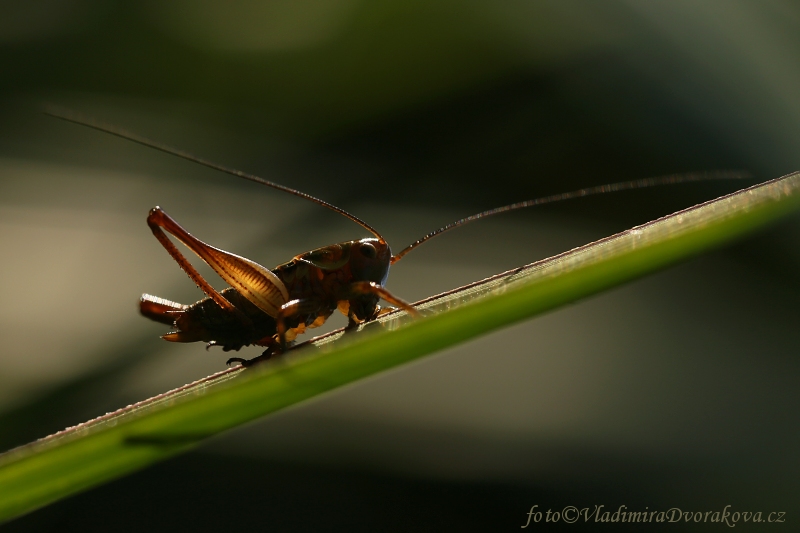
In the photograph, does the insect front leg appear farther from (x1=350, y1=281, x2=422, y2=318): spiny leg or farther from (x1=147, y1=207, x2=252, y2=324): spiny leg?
(x1=147, y1=207, x2=252, y2=324): spiny leg

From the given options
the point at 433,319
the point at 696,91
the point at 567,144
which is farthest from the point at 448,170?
the point at 433,319

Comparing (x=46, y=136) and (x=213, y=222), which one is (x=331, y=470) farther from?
(x=46, y=136)

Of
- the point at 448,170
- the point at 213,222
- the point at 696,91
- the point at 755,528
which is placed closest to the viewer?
the point at 755,528

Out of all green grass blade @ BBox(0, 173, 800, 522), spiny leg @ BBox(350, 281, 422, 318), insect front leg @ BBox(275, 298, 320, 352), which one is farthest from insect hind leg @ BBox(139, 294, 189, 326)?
green grass blade @ BBox(0, 173, 800, 522)

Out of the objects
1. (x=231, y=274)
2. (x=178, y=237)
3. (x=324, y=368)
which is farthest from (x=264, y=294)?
(x=324, y=368)

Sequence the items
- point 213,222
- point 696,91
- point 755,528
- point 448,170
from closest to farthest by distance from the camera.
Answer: point 755,528
point 696,91
point 213,222
point 448,170

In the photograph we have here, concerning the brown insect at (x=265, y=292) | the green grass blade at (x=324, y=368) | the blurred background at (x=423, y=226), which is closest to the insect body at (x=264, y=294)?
the brown insect at (x=265, y=292)

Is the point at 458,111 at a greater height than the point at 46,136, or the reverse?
the point at 458,111

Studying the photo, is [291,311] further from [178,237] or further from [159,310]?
[159,310]

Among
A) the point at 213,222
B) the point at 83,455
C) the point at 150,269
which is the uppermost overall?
the point at 213,222
